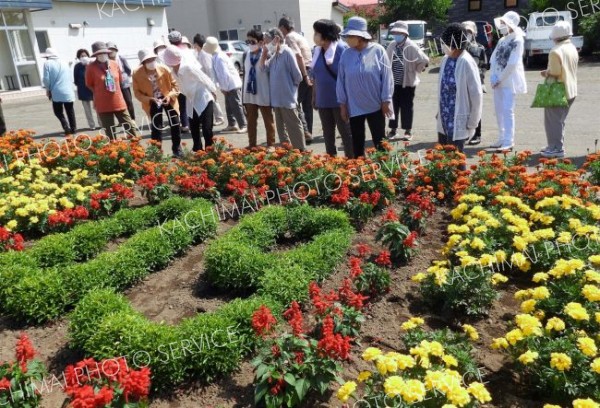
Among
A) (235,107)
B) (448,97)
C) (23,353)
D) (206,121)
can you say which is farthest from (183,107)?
(23,353)

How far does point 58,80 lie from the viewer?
9.98 meters

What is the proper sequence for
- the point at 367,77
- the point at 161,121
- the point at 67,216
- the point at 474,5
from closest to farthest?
the point at 67,216 → the point at 367,77 → the point at 161,121 → the point at 474,5

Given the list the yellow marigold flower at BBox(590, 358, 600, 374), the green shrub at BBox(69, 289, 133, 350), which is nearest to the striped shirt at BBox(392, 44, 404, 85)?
the green shrub at BBox(69, 289, 133, 350)

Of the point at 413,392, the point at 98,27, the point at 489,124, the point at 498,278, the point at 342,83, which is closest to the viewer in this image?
the point at 413,392

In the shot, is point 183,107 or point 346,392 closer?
point 346,392

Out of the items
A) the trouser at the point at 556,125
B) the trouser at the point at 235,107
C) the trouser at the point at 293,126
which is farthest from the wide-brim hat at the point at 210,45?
the trouser at the point at 556,125

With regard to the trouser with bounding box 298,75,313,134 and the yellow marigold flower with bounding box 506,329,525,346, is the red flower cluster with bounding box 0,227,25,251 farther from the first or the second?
the trouser with bounding box 298,75,313,134

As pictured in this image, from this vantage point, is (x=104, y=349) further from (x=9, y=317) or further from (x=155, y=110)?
(x=155, y=110)

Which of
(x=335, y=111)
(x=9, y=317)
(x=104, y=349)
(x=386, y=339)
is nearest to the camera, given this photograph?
(x=104, y=349)

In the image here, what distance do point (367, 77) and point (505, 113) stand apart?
2.67 m

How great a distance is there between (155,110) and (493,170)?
4.83 meters

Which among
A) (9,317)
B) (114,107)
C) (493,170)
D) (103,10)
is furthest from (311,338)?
(103,10)

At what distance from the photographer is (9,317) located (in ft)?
11.8

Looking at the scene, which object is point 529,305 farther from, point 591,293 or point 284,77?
point 284,77
